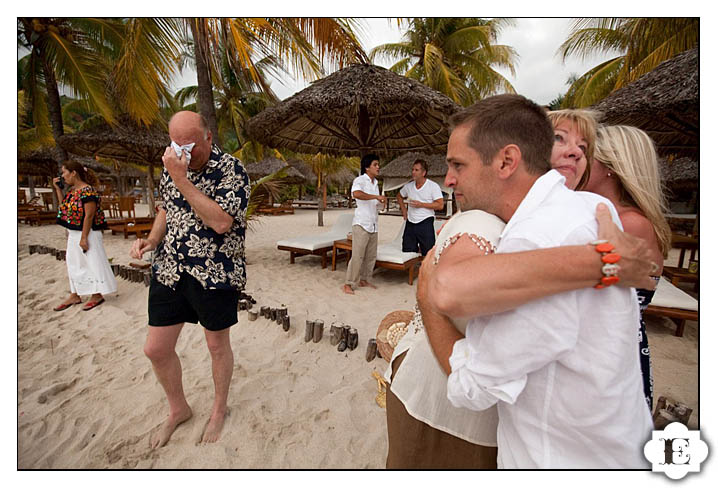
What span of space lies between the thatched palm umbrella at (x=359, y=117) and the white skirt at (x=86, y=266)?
10.5 ft

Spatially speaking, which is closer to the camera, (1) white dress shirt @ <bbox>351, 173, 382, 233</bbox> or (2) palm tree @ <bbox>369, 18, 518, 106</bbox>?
(1) white dress shirt @ <bbox>351, 173, 382, 233</bbox>

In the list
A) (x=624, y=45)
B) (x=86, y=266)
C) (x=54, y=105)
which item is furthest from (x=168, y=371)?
(x=624, y=45)

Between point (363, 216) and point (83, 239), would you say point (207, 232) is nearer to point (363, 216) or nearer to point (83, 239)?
point (363, 216)

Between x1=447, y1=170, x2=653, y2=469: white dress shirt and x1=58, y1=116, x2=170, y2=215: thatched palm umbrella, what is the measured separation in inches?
417

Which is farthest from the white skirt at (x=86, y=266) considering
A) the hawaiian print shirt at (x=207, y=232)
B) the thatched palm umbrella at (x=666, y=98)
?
the thatched palm umbrella at (x=666, y=98)

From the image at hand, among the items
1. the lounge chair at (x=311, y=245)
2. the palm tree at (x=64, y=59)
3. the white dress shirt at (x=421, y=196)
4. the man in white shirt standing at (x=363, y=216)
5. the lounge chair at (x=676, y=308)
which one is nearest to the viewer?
the lounge chair at (x=676, y=308)

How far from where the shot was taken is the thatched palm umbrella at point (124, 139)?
8.43 m

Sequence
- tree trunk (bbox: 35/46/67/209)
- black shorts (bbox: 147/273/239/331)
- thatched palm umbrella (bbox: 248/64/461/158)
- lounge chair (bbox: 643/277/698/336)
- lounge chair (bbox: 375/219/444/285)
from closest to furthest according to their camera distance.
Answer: black shorts (bbox: 147/273/239/331), lounge chair (bbox: 643/277/698/336), thatched palm umbrella (bbox: 248/64/461/158), lounge chair (bbox: 375/219/444/285), tree trunk (bbox: 35/46/67/209)

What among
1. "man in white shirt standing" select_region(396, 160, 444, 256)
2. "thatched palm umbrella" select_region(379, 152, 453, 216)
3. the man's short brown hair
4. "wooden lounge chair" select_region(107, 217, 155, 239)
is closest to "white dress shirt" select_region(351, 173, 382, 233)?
"man in white shirt standing" select_region(396, 160, 444, 256)

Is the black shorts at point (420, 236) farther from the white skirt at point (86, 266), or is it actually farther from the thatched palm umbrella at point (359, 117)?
the white skirt at point (86, 266)

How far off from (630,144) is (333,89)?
461 cm

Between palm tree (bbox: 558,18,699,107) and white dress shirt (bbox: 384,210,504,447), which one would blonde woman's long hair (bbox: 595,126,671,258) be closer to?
white dress shirt (bbox: 384,210,504,447)

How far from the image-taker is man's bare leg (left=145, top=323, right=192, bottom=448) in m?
1.95

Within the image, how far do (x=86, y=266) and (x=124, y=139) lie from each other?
19.9 ft
